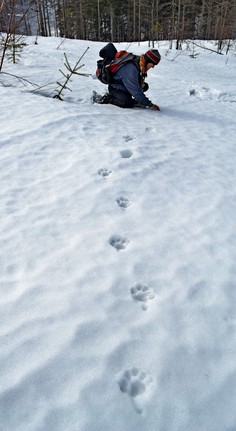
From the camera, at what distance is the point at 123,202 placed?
2.97 meters

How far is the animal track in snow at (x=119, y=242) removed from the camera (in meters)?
2.44

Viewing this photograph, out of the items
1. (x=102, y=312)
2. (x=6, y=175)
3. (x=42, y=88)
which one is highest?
(x=42, y=88)

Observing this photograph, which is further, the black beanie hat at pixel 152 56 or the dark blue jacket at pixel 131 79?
the dark blue jacket at pixel 131 79

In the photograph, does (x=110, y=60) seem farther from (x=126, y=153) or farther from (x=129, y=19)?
(x=129, y=19)

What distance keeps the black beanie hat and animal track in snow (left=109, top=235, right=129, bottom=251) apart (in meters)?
3.46

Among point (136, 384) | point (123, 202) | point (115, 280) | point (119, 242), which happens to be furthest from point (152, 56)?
point (136, 384)

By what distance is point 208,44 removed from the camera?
20.9 metres

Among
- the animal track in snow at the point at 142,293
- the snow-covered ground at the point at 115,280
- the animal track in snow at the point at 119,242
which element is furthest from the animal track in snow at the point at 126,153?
the animal track in snow at the point at 142,293

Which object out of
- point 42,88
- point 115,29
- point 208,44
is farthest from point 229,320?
point 115,29

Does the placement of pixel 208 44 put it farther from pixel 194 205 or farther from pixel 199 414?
pixel 199 414

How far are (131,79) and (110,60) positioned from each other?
55cm

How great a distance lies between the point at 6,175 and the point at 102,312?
6.63 feet

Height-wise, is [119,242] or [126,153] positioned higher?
[126,153]

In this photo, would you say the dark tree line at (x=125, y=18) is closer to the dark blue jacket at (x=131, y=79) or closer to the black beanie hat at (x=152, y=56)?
the dark blue jacket at (x=131, y=79)
